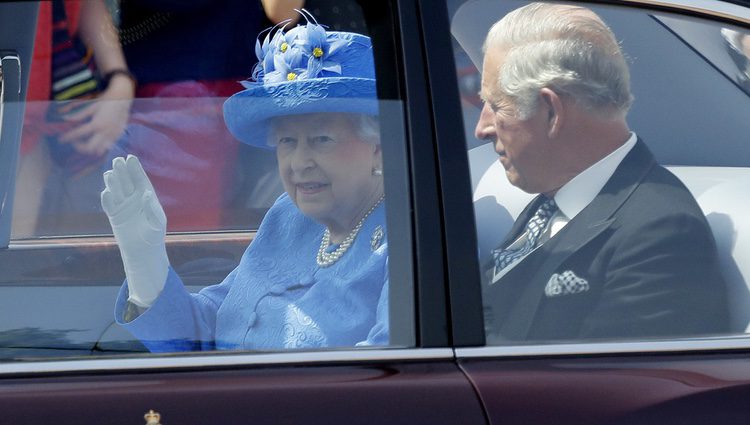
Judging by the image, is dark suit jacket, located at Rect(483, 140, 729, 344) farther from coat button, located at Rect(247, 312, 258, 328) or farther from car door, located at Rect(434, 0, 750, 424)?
coat button, located at Rect(247, 312, 258, 328)

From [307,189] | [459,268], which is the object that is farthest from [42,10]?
[459,268]

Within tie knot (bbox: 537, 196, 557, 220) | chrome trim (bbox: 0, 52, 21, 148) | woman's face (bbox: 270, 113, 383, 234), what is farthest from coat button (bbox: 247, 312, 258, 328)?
chrome trim (bbox: 0, 52, 21, 148)

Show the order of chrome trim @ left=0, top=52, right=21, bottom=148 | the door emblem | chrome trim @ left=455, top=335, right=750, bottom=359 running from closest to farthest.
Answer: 1. the door emblem
2. chrome trim @ left=455, top=335, right=750, bottom=359
3. chrome trim @ left=0, top=52, right=21, bottom=148

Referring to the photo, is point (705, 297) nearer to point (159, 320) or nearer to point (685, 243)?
point (685, 243)

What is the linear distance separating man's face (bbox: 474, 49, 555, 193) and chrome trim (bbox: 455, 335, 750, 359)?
31 cm

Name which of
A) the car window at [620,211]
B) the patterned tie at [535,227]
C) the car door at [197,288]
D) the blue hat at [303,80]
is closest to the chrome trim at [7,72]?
the car door at [197,288]

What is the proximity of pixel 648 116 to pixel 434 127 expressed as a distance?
44cm

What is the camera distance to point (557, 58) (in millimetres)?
2074

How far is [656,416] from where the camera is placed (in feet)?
6.17

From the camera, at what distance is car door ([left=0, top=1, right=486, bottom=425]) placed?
5.99 feet

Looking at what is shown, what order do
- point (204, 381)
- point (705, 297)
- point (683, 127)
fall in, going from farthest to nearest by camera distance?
point (683, 127) → point (705, 297) → point (204, 381)

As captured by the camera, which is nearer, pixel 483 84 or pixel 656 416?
pixel 656 416

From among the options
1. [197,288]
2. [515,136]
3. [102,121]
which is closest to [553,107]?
[515,136]

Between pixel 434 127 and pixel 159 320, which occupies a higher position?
pixel 434 127
